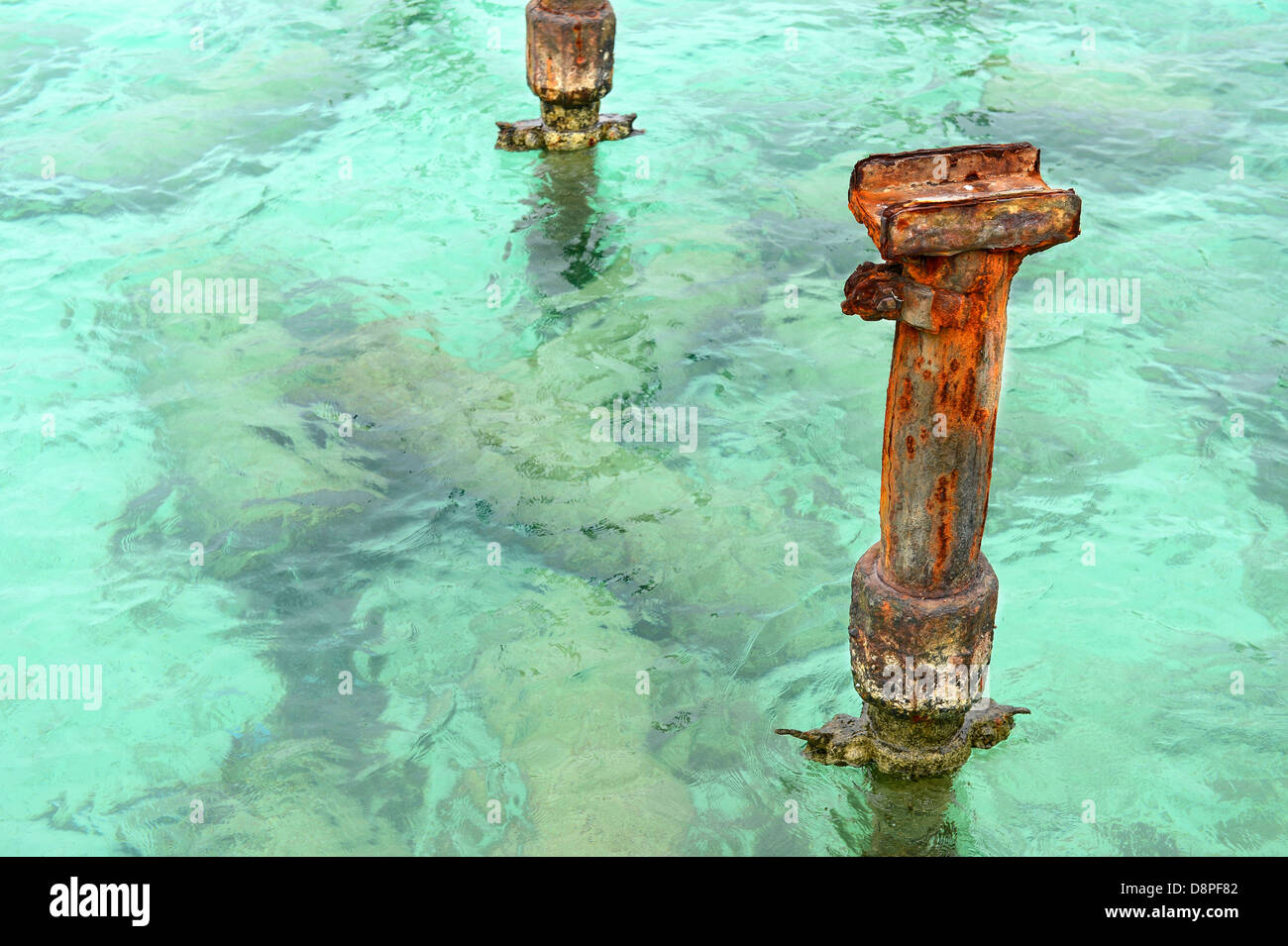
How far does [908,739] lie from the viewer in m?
4.64

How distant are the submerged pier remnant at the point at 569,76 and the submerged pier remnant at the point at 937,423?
6.00 m

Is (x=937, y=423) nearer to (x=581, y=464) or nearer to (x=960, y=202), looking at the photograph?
(x=960, y=202)

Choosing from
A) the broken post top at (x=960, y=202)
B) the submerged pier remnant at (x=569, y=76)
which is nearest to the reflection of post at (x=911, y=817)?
the broken post top at (x=960, y=202)

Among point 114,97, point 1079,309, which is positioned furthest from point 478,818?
point 114,97

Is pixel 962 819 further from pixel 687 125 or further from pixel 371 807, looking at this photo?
pixel 687 125

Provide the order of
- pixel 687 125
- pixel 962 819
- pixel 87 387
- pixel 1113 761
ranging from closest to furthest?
pixel 962 819 → pixel 1113 761 → pixel 87 387 → pixel 687 125

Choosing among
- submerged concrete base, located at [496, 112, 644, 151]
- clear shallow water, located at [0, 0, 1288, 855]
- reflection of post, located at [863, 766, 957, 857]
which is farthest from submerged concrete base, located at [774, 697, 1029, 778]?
submerged concrete base, located at [496, 112, 644, 151]

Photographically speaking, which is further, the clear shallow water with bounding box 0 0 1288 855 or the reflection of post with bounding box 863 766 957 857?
the clear shallow water with bounding box 0 0 1288 855

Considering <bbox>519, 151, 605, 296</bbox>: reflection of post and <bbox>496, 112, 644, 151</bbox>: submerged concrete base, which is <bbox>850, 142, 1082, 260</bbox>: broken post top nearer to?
<bbox>519, 151, 605, 296</bbox>: reflection of post

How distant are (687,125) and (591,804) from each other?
316 inches

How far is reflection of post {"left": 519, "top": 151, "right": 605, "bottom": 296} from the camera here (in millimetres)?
9148

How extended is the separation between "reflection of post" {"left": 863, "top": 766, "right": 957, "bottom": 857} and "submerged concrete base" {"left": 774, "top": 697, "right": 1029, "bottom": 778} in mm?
131

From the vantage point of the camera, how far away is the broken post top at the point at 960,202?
358 cm

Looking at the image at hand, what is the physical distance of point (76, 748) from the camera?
5520 mm
